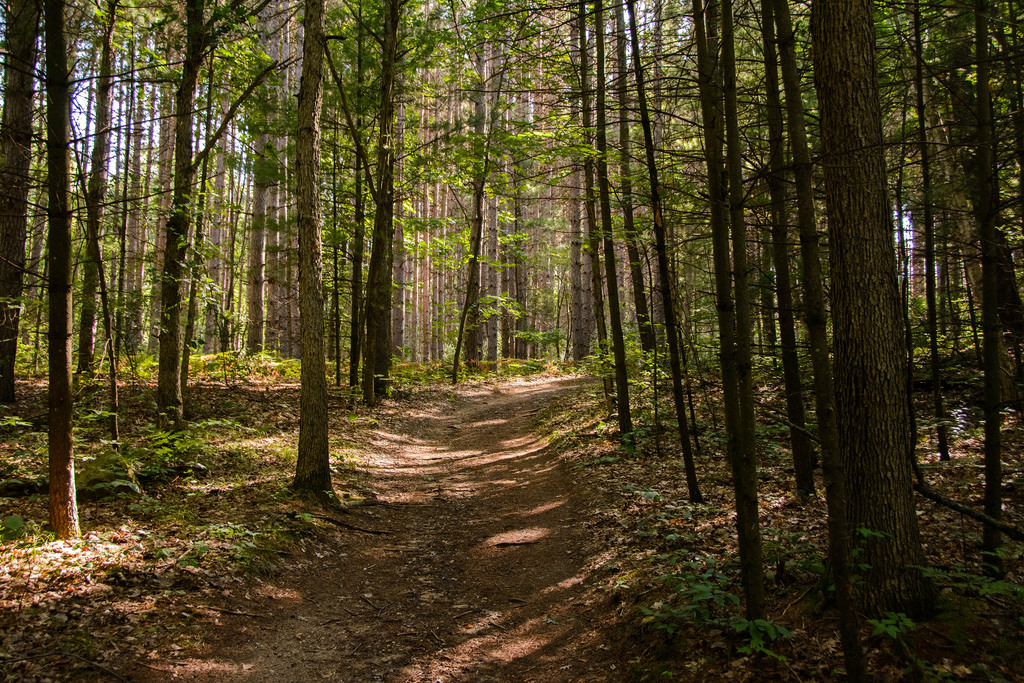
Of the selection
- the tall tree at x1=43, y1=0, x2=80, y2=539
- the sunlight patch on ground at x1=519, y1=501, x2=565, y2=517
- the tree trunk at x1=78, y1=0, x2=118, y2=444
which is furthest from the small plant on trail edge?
the tree trunk at x1=78, y1=0, x2=118, y2=444

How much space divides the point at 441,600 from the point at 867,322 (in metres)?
4.31

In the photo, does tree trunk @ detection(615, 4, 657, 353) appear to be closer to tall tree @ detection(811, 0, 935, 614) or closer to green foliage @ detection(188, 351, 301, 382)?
tall tree @ detection(811, 0, 935, 614)

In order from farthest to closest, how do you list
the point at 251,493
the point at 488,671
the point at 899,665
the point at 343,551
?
the point at 251,493 → the point at 343,551 → the point at 488,671 → the point at 899,665

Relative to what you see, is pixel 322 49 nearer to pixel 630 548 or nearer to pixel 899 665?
pixel 630 548

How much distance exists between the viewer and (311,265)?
22.9 feet

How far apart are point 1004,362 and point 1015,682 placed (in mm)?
7106

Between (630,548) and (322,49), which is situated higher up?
(322,49)

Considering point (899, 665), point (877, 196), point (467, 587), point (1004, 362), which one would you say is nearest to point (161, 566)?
point (467, 587)

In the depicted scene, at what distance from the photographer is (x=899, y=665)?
3.17 m

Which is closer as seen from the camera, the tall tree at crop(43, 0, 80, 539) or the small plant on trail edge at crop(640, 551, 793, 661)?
the small plant on trail edge at crop(640, 551, 793, 661)

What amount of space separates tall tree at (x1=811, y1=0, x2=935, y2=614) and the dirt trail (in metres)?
2.02

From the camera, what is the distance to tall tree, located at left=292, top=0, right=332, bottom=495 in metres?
6.97

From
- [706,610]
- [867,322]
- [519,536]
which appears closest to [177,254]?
[519,536]

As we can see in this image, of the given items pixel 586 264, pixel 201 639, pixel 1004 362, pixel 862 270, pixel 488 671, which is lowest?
pixel 488 671
